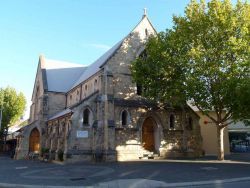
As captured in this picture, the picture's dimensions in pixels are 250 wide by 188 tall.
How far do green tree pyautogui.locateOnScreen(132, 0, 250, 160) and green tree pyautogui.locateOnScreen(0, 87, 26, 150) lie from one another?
115 ft

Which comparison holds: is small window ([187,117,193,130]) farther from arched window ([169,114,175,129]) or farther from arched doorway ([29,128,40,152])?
arched doorway ([29,128,40,152])

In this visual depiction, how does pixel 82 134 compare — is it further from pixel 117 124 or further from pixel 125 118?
pixel 125 118

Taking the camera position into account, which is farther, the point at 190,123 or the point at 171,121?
the point at 190,123

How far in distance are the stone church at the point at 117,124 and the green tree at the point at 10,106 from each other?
1701 centimetres

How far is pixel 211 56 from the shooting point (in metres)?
23.1

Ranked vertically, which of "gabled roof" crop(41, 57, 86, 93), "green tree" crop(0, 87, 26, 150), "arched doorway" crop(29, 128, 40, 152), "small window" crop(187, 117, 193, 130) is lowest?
"arched doorway" crop(29, 128, 40, 152)

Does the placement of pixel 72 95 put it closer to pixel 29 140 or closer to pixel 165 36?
pixel 29 140

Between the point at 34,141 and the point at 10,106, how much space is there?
17932 mm

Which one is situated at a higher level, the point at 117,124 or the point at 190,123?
the point at 190,123

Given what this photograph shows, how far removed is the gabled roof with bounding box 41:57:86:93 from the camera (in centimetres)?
3975

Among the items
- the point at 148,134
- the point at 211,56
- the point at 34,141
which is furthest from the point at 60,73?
the point at 211,56

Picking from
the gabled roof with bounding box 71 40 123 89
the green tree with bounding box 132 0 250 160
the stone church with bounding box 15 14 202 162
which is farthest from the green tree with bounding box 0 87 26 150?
the green tree with bounding box 132 0 250 160

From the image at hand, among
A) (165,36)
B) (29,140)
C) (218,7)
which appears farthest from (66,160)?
(218,7)

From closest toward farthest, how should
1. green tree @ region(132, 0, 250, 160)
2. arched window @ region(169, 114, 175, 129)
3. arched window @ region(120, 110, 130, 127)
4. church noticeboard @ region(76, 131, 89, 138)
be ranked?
green tree @ region(132, 0, 250, 160) → church noticeboard @ region(76, 131, 89, 138) → arched window @ region(120, 110, 130, 127) → arched window @ region(169, 114, 175, 129)
